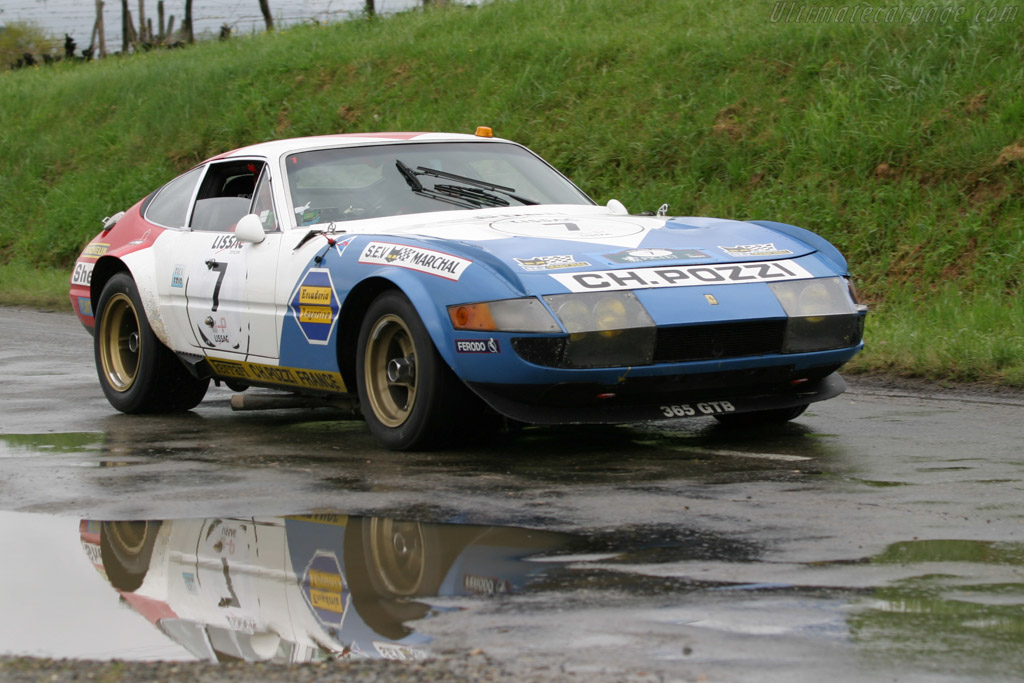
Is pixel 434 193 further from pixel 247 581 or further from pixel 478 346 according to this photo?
pixel 247 581

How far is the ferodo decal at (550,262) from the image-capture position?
A: 18.1 ft

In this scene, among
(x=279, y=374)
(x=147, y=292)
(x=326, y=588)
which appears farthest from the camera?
(x=147, y=292)

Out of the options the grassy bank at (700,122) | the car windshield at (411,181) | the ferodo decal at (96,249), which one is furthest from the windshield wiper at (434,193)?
the grassy bank at (700,122)

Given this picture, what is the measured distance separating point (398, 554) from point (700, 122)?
10.7 m

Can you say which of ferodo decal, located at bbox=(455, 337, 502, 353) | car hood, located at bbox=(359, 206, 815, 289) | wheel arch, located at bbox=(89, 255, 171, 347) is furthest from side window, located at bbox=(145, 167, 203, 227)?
ferodo decal, located at bbox=(455, 337, 502, 353)

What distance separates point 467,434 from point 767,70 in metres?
9.44

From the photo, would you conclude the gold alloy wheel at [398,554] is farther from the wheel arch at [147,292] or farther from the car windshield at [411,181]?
the wheel arch at [147,292]

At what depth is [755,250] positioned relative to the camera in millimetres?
5977

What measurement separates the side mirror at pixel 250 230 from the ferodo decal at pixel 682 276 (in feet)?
5.95

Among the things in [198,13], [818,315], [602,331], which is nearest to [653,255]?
[602,331]

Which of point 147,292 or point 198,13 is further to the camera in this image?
point 198,13

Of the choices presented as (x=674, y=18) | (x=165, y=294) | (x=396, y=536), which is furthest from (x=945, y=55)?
(x=396, y=536)

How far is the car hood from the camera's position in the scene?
5.60 meters

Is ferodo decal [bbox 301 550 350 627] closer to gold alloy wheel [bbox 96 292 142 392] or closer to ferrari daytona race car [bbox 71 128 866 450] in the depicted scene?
ferrari daytona race car [bbox 71 128 866 450]
